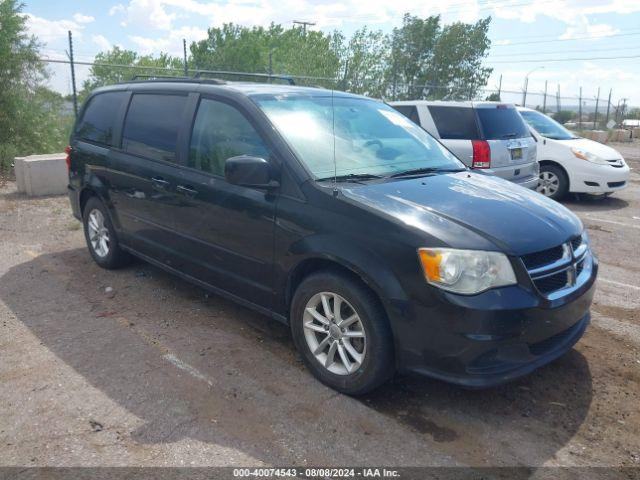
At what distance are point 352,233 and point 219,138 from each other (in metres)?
1.51

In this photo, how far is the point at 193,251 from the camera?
440 centimetres

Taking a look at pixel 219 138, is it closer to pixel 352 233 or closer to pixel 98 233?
pixel 352 233

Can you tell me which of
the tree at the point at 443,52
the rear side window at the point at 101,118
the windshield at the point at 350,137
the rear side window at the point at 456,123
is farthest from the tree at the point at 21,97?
the tree at the point at 443,52

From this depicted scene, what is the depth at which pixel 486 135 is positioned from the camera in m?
7.99

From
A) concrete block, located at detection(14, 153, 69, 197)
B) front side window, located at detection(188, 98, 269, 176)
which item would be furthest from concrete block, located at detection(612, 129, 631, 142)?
front side window, located at detection(188, 98, 269, 176)

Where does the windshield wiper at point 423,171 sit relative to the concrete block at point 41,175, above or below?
above

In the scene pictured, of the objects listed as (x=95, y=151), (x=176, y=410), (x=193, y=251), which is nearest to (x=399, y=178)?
(x=193, y=251)

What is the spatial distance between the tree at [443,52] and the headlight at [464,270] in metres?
43.9

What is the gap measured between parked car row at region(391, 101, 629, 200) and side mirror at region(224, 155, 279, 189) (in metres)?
4.35

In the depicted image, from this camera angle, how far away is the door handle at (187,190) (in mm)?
4258

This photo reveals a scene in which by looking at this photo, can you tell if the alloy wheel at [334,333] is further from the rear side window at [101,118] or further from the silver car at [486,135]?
the silver car at [486,135]

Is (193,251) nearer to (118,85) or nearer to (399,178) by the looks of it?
(399,178)

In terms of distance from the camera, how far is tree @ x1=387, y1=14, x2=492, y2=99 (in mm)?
46125

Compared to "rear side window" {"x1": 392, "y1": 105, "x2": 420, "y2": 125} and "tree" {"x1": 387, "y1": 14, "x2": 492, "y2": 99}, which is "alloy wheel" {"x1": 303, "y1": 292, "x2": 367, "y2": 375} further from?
"tree" {"x1": 387, "y1": 14, "x2": 492, "y2": 99}
